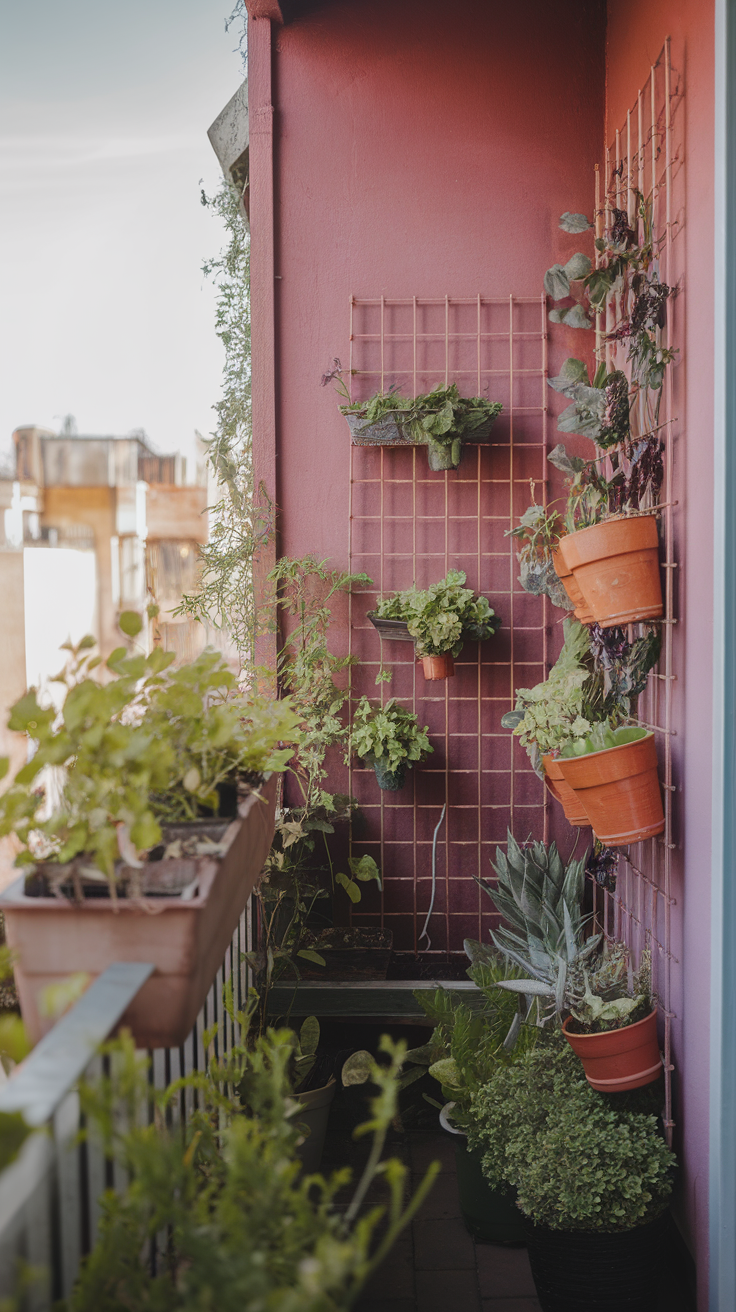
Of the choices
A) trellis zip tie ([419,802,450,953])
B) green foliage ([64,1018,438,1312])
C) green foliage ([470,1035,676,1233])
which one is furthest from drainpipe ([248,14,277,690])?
green foliage ([64,1018,438,1312])

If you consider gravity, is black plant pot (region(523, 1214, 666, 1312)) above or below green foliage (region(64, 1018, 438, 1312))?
below

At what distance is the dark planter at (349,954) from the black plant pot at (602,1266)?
1007 mm

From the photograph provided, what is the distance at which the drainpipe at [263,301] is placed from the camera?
3.02 m

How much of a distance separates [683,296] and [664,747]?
1078mm

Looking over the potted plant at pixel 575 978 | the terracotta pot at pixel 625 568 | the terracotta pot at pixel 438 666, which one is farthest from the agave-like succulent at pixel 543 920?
the terracotta pot at pixel 625 568

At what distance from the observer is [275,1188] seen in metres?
0.88

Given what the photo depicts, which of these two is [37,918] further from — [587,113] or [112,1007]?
[587,113]

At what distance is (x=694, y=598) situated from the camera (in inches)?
77.2

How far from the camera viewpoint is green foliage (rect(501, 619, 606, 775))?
8.05 feet

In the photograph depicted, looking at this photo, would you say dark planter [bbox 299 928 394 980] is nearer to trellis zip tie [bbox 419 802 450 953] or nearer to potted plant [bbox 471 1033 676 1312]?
trellis zip tie [bbox 419 802 450 953]

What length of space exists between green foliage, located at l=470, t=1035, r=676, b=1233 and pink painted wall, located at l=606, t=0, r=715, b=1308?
5.4 inches

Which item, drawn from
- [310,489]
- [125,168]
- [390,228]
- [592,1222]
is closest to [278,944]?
[592,1222]

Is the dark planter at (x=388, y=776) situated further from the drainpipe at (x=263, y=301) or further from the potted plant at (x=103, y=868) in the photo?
the potted plant at (x=103, y=868)

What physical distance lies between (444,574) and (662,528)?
1023 mm
